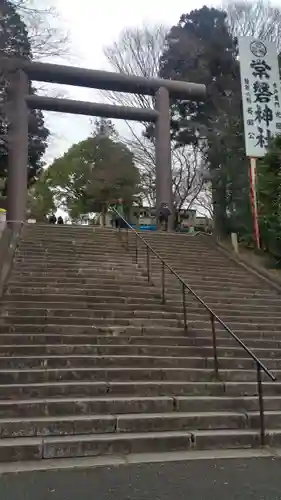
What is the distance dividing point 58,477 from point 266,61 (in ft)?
45.7

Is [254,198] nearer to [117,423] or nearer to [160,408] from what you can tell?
[160,408]

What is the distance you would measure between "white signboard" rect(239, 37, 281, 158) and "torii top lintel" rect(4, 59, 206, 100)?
13.3 ft

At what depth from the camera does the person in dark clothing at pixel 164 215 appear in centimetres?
1704

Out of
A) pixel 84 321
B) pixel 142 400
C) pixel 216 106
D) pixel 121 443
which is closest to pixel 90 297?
pixel 84 321

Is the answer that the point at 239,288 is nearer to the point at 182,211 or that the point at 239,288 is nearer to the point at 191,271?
the point at 191,271

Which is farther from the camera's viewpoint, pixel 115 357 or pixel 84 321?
pixel 84 321

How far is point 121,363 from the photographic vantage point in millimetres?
6312

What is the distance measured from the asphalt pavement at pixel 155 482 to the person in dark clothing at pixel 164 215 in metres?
13.1

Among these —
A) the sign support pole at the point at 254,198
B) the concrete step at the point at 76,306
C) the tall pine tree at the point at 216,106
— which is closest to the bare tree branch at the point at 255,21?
the tall pine tree at the point at 216,106

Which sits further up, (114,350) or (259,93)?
(259,93)

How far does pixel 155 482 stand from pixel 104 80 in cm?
1570

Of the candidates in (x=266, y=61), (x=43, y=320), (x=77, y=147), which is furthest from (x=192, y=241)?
(x=77, y=147)

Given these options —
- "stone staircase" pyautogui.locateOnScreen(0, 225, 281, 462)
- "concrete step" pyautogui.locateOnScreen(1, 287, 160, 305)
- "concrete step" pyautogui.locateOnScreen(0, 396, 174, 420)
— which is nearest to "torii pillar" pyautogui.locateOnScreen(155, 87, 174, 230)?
"stone staircase" pyautogui.locateOnScreen(0, 225, 281, 462)

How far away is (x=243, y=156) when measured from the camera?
52.9ft
